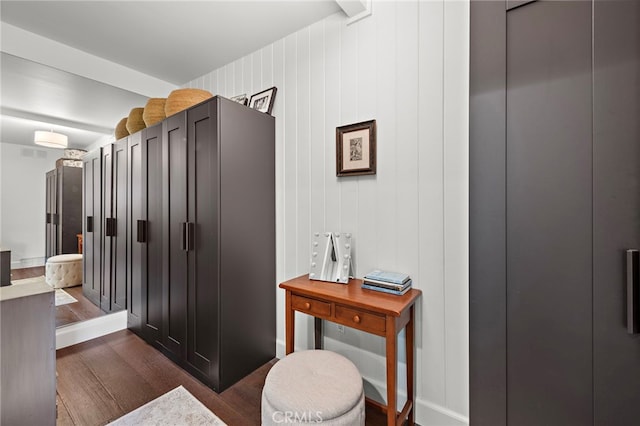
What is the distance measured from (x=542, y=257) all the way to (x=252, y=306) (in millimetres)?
1869

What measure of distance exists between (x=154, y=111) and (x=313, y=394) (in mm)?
2628

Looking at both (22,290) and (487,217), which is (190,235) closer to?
(22,290)

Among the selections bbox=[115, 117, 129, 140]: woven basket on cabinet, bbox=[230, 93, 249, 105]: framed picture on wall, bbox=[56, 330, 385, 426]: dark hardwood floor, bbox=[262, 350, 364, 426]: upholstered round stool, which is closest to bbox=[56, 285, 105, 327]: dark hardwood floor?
bbox=[56, 330, 385, 426]: dark hardwood floor

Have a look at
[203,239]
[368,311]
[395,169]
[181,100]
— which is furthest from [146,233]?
[395,169]

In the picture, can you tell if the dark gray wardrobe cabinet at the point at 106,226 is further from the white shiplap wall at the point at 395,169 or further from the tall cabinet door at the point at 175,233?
the white shiplap wall at the point at 395,169

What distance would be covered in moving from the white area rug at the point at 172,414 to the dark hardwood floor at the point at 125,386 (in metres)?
0.05

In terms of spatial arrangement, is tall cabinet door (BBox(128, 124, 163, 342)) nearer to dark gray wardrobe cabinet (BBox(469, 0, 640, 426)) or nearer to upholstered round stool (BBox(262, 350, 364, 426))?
upholstered round stool (BBox(262, 350, 364, 426))

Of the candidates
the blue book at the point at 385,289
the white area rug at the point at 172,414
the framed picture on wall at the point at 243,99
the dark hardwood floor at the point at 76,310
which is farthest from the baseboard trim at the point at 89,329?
the blue book at the point at 385,289

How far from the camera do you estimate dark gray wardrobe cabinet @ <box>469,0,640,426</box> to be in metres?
1.06

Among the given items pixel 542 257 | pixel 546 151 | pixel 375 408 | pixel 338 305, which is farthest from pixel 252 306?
pixel 546 151

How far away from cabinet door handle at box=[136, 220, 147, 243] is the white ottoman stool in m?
0.75

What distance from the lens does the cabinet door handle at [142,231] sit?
239cm

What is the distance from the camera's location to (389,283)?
149 centimetres

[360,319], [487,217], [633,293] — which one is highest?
[487,217]
